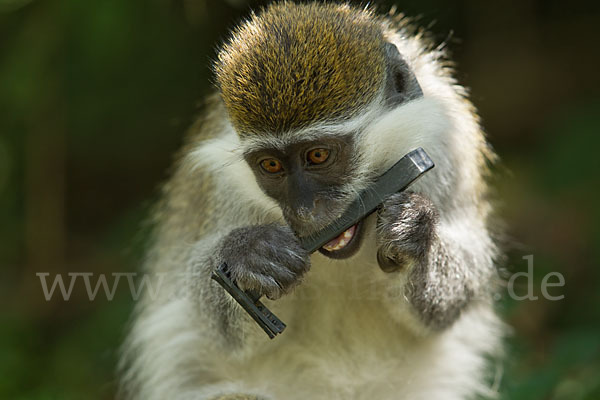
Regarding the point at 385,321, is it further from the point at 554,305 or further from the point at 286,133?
the point at 554,305

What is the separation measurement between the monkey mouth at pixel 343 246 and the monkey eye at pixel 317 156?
0.81 feet

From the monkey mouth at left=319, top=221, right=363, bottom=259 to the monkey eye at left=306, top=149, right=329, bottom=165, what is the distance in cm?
25

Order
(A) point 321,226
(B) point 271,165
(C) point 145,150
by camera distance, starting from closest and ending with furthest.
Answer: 1. (A) point 321,226
2. (B) point 271,165
3. (C) point 145,150

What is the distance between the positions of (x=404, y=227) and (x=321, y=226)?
0.27m

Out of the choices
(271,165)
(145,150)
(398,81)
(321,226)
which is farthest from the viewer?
(145,150)

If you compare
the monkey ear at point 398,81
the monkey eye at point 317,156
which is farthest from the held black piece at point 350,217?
the monkey ear at point 398,81

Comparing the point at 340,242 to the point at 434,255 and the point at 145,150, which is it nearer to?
the point at 434,255

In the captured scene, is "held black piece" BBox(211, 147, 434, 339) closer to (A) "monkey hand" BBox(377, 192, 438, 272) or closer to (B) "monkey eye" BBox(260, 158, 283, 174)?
(A) "monkey hand" BBox(377, 192, 438, 272)

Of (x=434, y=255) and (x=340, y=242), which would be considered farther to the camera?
(x=434, y=255)

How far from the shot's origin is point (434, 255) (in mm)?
2762

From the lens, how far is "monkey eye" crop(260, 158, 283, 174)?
2.58 metres

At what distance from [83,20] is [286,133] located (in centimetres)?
230

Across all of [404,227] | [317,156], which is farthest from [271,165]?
[404,227]

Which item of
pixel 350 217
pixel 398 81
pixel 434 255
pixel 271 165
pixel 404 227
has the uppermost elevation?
pixel 271 165
